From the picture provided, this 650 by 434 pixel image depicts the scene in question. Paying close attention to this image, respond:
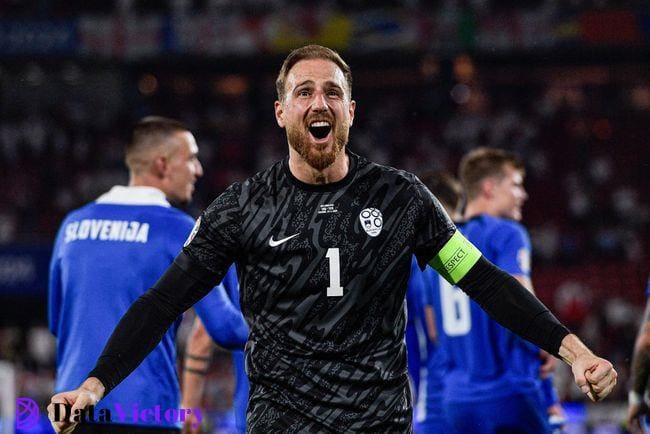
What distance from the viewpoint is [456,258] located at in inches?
126

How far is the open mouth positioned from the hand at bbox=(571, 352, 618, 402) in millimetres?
995

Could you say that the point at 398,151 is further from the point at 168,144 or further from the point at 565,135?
the point at 168,144

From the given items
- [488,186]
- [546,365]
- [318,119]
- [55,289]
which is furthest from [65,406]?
[488,186]

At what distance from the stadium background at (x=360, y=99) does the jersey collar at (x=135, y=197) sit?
1717 centimetres

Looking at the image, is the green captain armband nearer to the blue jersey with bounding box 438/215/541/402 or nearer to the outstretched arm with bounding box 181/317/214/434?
the blue jersey with bounding box 438/215/541/402

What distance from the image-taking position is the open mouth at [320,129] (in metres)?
3.15

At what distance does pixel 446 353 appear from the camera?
19.5 feet

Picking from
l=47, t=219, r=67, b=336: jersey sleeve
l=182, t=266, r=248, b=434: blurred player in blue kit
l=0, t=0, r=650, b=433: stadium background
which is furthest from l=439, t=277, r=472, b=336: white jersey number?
l=0, t=0, r=650, b=433: stadium background

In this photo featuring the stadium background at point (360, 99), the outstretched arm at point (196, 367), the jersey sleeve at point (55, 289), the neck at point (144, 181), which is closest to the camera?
the jersey sleeve at point (55, 289)

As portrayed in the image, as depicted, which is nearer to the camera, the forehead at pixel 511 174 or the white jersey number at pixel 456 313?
the white jersey number at pixel 456 313

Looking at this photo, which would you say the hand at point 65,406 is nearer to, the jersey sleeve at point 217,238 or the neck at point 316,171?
the jersey sleeve at point 217,238

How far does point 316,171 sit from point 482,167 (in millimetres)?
3077

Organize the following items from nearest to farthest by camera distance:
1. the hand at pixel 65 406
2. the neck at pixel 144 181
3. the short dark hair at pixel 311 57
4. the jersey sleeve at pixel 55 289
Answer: the hand at pixel 65 406 < the short dark hair at pixel 311 57 < the jersey sleeve at pixel 55 289 < the neck at pixel 144 181

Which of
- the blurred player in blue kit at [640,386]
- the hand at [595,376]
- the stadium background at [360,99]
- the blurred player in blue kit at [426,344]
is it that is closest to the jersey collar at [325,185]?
→ the hand at [595,376]
